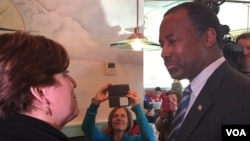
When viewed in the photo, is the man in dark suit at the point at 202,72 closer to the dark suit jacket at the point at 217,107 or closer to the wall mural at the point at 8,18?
the dark suit jacket at the point at 217,107

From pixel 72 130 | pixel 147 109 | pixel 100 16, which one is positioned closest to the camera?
pixel 72 130

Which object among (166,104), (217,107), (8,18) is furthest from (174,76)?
(8,18)

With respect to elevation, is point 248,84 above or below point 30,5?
below

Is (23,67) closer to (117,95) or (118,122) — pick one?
(117,95)

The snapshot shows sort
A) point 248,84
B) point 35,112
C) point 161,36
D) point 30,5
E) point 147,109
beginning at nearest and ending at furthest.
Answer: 1. point 35,112
2. point 248,84
3. point 161,36
4. point 30,5
5. point 147,109

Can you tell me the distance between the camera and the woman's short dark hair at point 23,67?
2.51 ft

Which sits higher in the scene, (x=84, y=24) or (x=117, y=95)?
(x=84, y=24)

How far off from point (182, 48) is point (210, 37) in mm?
110

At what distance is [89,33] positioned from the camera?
259cm

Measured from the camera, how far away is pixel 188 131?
1.02 m

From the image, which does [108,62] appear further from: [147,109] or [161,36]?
[161,36]

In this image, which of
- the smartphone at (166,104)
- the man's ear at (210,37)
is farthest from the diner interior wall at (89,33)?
the man's ear at (210,37)

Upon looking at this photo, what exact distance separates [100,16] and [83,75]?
54 centimetres

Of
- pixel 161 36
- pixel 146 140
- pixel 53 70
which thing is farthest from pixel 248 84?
pixel 146 140
